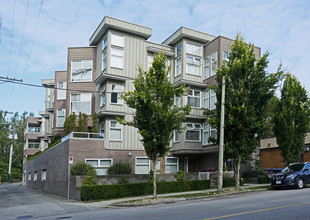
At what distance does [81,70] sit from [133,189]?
13.8 m

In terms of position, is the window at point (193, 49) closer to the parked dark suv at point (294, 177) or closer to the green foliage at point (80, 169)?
the green foliage at point (80, 169)

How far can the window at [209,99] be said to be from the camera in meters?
26.6

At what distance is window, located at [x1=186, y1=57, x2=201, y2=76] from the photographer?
2775cm

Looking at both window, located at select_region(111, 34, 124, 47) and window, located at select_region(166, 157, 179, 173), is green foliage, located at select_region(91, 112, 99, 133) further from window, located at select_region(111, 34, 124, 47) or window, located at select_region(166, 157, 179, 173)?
window, located at select_region(166, 157, 179, 173)

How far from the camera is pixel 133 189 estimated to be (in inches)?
786

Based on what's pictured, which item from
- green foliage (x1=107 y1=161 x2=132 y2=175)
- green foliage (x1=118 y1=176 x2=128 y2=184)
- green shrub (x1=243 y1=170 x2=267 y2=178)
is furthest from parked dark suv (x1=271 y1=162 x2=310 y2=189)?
green foliage (x1=107 y1=161 x2=132 y2=175)

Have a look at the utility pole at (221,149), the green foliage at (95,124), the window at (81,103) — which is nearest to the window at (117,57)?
the green foliage at (95,124)

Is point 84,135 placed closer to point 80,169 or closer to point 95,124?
point 95,124

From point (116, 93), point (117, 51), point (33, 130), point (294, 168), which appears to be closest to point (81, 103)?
point (116, 93)

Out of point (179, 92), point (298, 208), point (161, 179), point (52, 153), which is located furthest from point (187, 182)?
point (52, 153)

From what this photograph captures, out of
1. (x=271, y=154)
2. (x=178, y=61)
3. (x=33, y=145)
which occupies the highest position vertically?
(x=178, y=61)

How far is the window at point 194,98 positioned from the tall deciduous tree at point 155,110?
9539 mm

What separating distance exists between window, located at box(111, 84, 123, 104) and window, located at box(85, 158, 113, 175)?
4.65m

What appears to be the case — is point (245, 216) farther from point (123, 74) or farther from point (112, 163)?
point (123, 74)
